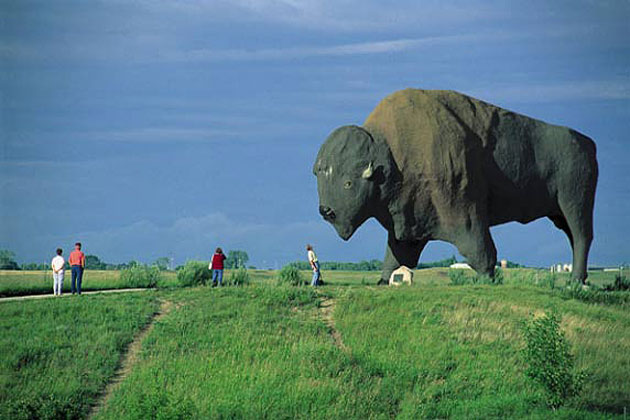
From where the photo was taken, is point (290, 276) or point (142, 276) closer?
point (290, 276)

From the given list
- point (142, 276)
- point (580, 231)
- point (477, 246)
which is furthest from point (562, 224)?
point (142, 276)

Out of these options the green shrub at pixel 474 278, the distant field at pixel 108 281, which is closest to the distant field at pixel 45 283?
the distant field at pixel 108 281

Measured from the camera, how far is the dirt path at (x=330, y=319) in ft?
65.8

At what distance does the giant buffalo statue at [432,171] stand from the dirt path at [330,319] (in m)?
2.83

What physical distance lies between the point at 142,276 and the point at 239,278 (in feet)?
11.9

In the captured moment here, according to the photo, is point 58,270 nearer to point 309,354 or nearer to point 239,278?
point 239,278

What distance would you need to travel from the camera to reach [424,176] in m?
24.2

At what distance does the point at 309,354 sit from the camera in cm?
1906

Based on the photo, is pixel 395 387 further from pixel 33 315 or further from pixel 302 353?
pixel 33 315

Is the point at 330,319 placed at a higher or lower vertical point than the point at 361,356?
higher

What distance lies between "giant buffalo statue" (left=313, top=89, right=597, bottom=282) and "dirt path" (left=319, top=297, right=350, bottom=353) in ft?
9.28

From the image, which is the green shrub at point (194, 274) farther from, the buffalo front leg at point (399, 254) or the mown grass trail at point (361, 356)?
the buffalo front leg at point (399, 254)

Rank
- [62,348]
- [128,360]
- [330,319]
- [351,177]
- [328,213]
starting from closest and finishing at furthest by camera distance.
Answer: [128,360], [62,348], [330,319], [351,177], [328,213]

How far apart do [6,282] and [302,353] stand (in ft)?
44.0
